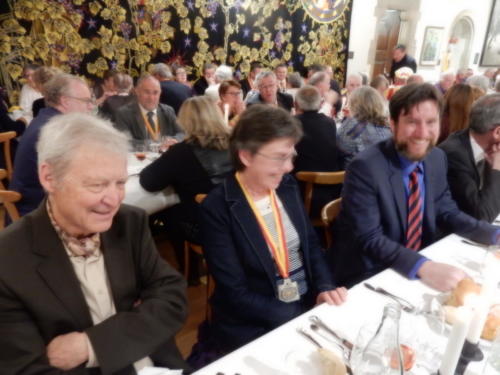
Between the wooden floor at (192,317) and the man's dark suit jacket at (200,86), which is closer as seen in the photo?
the wooden floor at (192,317)

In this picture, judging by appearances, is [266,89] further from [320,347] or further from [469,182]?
[320,347]

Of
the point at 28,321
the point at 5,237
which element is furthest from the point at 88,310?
the point at 5,237

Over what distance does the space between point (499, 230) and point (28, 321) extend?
187cm

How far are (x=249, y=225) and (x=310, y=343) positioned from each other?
0.57m

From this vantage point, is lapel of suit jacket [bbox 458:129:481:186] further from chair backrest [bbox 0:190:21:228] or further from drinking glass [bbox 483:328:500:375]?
chair backrest [bbox 0:190:21:228]

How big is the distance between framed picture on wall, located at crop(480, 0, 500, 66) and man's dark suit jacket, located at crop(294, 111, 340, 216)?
9889 mm

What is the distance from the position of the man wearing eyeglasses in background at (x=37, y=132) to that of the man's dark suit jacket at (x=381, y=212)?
1.81 m

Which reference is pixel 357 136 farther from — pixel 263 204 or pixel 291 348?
pixel 291 348

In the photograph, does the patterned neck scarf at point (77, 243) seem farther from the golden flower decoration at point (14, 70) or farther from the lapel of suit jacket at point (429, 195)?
the golden flower decoration at point (14, 70)

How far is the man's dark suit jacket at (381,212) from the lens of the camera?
67.2 inches

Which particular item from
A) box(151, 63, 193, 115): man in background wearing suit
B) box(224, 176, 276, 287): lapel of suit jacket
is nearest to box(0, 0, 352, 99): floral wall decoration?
box(151, 63, 193, 115): man in background wearing suit

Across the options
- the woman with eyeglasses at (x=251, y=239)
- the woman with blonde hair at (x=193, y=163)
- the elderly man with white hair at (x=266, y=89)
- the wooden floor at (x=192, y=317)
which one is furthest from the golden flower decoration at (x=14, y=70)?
the woman with eyeglasses at (x=251, y=239)

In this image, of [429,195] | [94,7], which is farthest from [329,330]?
[94,7]

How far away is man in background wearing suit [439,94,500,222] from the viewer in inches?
77.4
